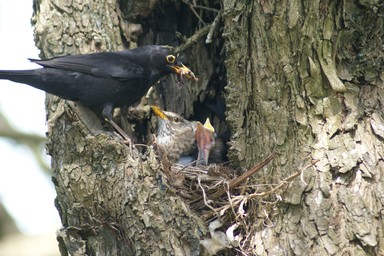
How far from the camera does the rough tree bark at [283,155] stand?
13.7 ft

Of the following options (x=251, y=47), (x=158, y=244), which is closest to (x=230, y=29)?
(x=251, y=47)

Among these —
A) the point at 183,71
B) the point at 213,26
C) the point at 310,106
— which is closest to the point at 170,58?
the point at 183,71

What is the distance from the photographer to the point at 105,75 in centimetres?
601

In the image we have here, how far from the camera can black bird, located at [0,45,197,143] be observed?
5.71 meters

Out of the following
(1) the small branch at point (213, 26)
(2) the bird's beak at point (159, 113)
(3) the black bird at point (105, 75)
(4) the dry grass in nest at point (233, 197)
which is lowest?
Answer: (4) the dry grass in nest at point (233, 197)

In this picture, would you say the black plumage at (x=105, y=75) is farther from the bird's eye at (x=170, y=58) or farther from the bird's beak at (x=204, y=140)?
the bird's beak at (x=204, y=140)

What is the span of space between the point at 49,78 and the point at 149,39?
3.87 ft

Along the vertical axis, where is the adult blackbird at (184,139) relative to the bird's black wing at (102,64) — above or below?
below

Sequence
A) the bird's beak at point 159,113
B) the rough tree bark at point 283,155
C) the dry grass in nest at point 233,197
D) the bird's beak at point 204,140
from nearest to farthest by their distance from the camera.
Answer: the rough tree bark at point 283,155, the dry grass in nest at point 233,197, the bird's beak at point 204,140, the bird's beak at point 159,113

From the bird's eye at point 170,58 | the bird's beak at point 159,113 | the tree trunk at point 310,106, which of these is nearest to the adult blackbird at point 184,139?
the bird's beak at point 159,113

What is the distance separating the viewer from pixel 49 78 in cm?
577

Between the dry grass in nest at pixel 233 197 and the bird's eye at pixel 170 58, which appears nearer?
the dry grass in nest at pixel 233 197

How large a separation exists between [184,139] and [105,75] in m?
0.94

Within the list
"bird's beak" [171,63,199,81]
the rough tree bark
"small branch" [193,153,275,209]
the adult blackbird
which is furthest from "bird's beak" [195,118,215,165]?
"small branch" [193,153,275,209]
